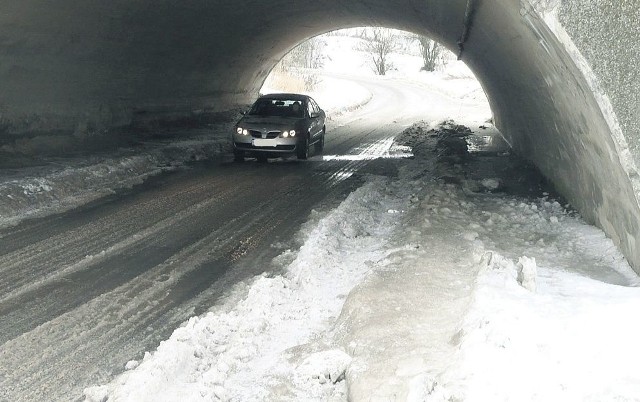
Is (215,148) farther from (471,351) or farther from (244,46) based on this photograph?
(471,351)

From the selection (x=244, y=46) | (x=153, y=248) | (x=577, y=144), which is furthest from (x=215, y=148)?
(x=577, y=144)

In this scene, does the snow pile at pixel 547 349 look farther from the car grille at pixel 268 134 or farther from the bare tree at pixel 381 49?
the bare tree at pixel 381 49

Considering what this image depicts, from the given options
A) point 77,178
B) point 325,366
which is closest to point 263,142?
point 77,178

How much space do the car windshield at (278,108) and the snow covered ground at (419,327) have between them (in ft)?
26.6

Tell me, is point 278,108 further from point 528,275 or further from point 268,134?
point 528,275

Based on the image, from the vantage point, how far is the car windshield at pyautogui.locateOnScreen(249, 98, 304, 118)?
597 inches

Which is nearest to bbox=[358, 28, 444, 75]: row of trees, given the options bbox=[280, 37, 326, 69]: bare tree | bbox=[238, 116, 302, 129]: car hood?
bbox=[280, 37, 326, 69]: bare tree

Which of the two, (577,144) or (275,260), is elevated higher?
(577,144)

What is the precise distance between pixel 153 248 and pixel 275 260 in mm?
1616

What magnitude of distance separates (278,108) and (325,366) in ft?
38.9

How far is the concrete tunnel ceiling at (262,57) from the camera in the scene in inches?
203

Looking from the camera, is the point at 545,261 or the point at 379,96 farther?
the point at 379,96

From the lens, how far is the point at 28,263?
632cm

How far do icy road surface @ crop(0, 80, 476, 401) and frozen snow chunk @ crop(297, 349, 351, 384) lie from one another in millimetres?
1293
